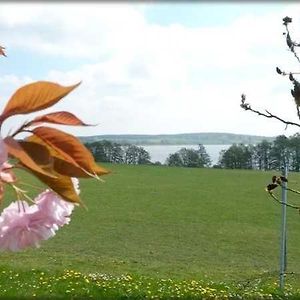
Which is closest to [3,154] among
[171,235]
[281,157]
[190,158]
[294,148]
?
[281,157]

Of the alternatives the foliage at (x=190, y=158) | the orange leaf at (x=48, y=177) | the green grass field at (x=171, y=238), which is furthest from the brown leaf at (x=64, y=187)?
the foliage at (x=190, y=158)

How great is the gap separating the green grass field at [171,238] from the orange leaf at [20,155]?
4.26 m

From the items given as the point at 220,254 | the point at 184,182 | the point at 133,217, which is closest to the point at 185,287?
the point at 220,254

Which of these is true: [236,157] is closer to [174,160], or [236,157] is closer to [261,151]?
[261,151]

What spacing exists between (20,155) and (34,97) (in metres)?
0.03

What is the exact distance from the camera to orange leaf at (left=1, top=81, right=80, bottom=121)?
0.99ft

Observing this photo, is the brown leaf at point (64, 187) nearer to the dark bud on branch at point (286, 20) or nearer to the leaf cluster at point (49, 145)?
Result: the leaf cluster at point (49, 145)

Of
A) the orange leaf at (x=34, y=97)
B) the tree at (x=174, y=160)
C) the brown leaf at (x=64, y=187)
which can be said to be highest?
the orange leaf at (x=34, y=97)

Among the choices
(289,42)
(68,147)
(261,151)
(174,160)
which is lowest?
(174,160)

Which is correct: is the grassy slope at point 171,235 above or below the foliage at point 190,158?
below

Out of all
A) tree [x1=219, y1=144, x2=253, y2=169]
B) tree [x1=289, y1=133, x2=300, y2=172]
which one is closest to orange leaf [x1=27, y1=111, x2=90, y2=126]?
tree [x1=289, y1=133, x2=300, y2=172]

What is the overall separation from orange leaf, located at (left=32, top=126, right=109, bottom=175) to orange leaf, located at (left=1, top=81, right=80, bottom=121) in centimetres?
2

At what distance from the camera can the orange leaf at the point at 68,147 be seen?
0.32 meters

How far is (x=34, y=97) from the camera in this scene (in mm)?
304
